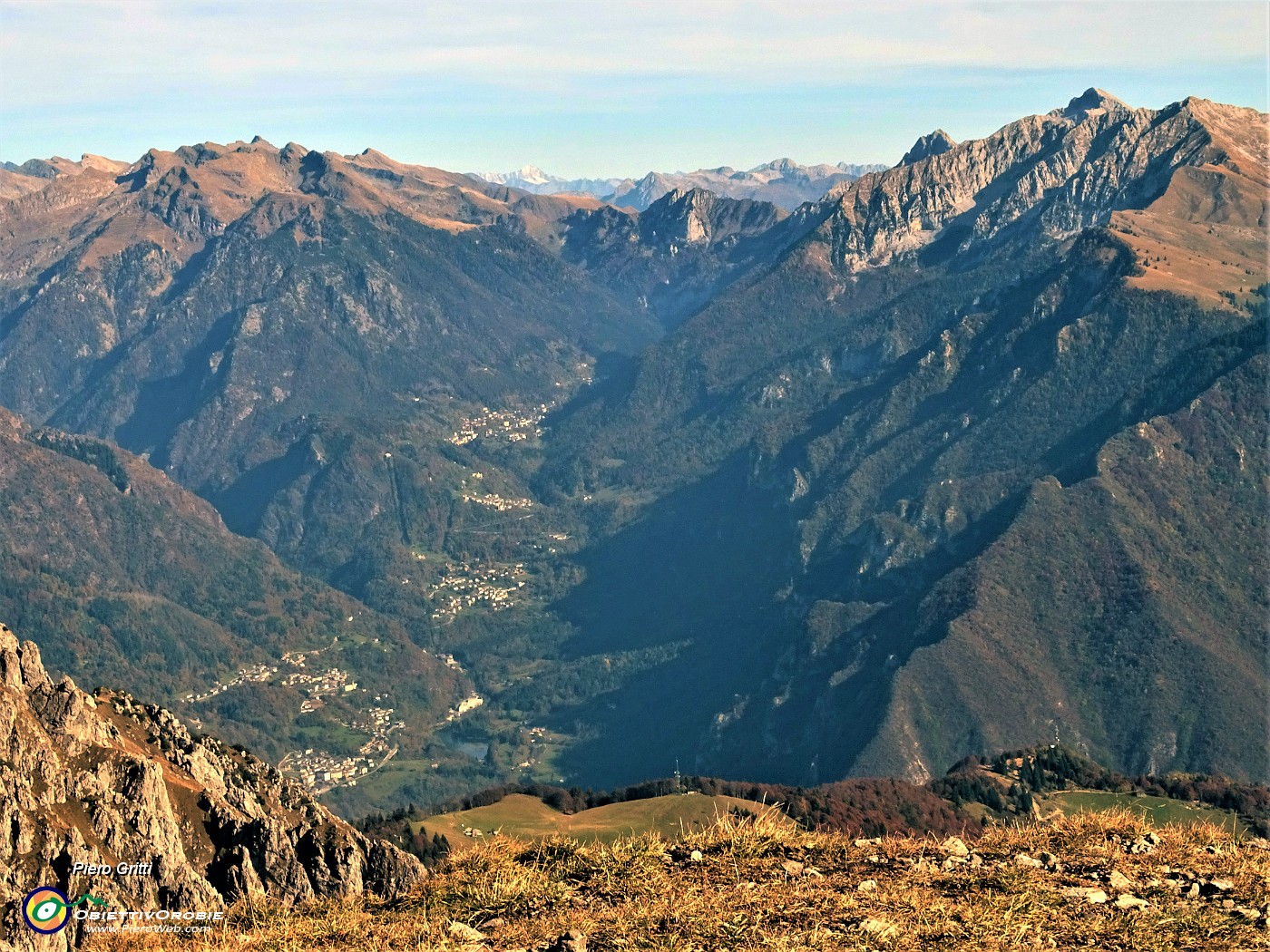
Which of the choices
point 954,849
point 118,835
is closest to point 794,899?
point 954,849

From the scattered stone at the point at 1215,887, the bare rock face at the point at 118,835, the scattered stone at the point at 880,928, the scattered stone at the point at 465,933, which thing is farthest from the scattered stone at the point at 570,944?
the scattered stone at the point at 1215,887

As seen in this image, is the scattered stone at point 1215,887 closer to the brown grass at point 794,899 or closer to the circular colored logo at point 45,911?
the brown grass at point 794,899

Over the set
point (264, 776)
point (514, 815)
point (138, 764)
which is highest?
point (138, 764)

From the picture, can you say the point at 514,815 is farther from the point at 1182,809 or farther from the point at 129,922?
the point at 129,922

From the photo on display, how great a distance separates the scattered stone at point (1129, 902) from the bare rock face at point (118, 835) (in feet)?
63.8

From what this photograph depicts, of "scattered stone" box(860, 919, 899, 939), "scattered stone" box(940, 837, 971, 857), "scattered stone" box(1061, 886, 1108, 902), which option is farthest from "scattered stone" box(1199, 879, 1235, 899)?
"scattered stone" box(860, 919, 899, 939)

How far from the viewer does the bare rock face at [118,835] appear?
50.9m

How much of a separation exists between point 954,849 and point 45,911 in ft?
82.3

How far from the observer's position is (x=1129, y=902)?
33469mm

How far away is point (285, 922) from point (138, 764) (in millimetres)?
36155

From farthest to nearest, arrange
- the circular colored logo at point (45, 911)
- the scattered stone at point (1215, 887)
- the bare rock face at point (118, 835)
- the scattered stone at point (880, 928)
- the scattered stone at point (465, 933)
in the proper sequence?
the bare rock face at point (118, 835) < the circular colored logo at point (45, 911) < the scattered stone at point (1215, 887) < the scattered stone at point (465, 933) < the scattered stone at point (880, 928)

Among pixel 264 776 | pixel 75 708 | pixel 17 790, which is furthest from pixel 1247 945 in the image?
pixel 264 776

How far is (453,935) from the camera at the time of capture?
3400 cm

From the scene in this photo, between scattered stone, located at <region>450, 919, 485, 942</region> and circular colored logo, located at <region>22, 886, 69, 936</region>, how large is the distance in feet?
38.6
